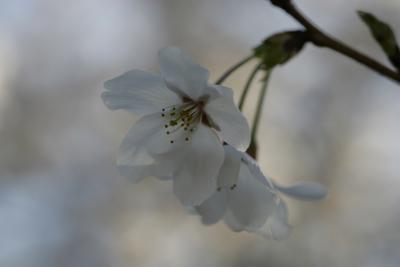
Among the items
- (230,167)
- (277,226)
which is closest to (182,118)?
(230,167)

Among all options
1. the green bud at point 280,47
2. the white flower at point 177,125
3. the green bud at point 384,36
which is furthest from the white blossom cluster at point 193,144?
the green bud at point 384,36

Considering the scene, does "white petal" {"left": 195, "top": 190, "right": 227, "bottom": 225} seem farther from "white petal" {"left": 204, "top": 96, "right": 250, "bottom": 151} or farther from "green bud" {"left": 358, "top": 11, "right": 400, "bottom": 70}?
"green bud" {"left": 358, "top": 11, "right": 400, "bottom": 70}

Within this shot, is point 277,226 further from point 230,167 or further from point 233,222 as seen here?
point 230,167

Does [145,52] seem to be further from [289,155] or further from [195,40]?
[289,155]

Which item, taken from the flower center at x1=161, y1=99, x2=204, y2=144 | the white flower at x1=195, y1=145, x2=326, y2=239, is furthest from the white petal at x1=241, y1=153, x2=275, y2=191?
the flower center at x1=161, y1=99, x2=204, y2=144

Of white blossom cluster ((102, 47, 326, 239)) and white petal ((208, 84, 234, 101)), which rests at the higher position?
white petal ((208, 84, 234, 101))

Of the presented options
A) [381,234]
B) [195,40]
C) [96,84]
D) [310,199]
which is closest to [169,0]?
[195,40]

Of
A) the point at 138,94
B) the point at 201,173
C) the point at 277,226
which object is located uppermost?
the point at 138,94

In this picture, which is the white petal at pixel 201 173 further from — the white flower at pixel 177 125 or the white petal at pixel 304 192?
the white petal at pixel 304 192
